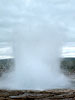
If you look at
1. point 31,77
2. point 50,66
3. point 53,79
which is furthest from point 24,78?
point 50,66

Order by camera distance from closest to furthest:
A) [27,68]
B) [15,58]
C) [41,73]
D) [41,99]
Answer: [41,99] → [41,73] → [27,68] → [15,58]

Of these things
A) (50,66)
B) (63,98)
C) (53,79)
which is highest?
(50,66)

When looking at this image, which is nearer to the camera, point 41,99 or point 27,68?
point 41,99

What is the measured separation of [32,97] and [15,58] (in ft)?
102

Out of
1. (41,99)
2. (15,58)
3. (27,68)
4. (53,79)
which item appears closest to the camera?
(41,99)

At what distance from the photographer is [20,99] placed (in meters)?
27.9

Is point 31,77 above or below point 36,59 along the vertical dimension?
below

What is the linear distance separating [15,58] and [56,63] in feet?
29.0

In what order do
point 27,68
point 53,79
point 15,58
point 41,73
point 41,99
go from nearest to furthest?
point 41,99 → point 53,79 → point 41,73 → point 27,68 → point 15,58

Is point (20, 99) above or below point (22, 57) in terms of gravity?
below

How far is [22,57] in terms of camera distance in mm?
57906

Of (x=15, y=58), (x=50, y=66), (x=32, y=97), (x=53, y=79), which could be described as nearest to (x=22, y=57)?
(x=15, y=58)

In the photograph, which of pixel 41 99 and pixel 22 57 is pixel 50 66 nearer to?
pixel 22 57

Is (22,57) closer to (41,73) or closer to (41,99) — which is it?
(41,73)
